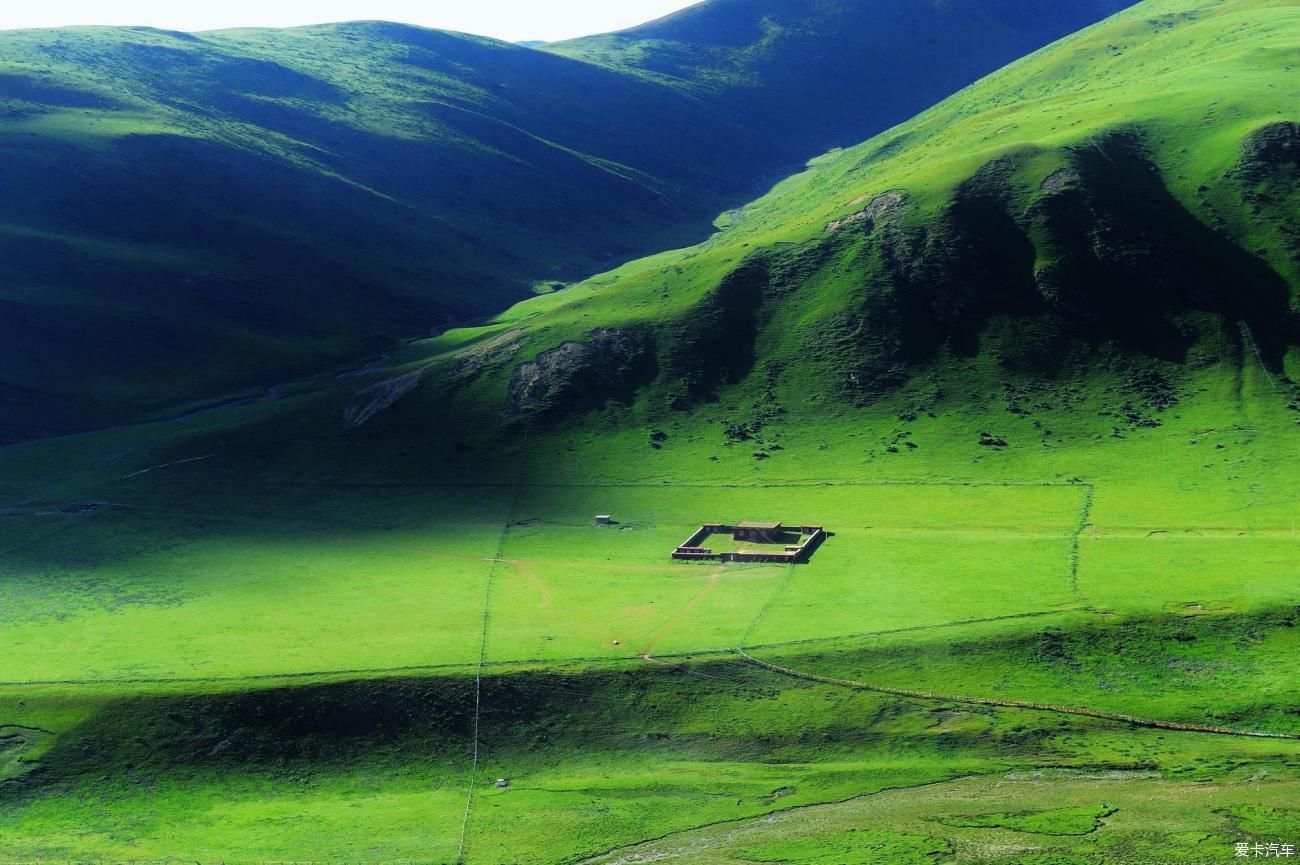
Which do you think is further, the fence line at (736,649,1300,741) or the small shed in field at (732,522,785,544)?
the small shed in field at (732,522,785,544)

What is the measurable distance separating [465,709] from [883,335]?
7525 centimetres

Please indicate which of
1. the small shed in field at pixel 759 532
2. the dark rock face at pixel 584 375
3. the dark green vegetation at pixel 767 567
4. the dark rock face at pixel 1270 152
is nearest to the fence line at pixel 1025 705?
the dark green vegetation at pixel 767 567

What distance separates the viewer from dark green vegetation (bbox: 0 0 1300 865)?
7119 centimetres

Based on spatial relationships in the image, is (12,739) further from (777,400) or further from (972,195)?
(972,195)

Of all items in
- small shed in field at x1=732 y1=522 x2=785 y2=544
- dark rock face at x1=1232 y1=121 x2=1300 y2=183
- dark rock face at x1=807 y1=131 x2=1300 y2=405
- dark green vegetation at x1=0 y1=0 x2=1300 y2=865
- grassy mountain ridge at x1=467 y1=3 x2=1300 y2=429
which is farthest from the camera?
dark rock face at x1=1232 y1=121 x2=1300 y2=183

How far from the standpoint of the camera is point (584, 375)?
481 ft

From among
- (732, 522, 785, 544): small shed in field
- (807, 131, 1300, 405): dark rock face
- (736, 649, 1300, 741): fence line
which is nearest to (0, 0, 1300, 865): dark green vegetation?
(736, 649, 1300, 741): fence line

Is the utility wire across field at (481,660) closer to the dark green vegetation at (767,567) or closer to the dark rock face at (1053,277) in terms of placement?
the dark green vegetation at (767,567)

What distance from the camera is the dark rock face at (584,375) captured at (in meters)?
144

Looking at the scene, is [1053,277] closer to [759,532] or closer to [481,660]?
[759,532]

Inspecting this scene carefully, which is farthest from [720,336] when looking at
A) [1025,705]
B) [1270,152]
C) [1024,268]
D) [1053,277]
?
[1025,705]

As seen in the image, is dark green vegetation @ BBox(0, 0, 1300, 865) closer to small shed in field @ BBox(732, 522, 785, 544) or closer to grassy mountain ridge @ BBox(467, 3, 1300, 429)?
grassy mountain ridge @ BBox(467, 3, 1300, 429)

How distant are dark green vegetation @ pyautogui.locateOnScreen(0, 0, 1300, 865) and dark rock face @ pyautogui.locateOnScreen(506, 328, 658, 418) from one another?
1.79 feet

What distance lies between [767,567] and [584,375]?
51.2 metres
